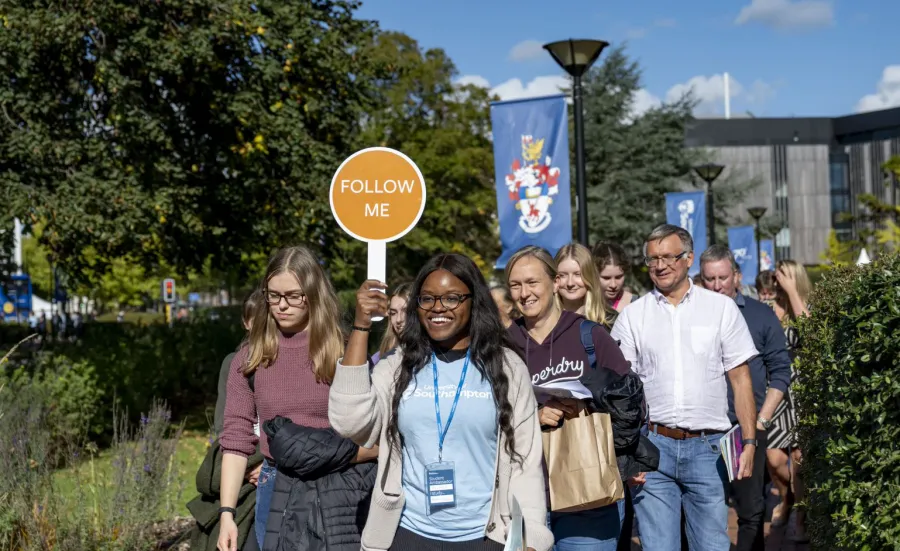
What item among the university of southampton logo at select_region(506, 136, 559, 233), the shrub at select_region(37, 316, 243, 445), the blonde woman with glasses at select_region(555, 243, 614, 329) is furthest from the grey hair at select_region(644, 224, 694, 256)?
the shrub at select_region(37, 316, 243, 445)

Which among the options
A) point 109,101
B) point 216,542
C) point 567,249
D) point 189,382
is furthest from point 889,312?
point 189,382

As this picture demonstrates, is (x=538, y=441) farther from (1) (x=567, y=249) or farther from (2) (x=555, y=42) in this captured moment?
(2) (x=555, y=42)

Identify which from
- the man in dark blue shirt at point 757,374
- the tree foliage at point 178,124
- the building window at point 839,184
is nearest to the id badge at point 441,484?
the man in dark blue shirt at point 757,374

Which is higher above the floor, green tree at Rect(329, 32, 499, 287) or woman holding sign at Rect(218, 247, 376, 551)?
green tree at Rect(329, 32, 499, 287)

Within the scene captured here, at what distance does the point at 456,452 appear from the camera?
3232 millimetres

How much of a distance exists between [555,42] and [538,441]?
6.97 metres

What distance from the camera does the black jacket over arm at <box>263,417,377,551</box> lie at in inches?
144

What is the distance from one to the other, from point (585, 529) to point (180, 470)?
324 inches

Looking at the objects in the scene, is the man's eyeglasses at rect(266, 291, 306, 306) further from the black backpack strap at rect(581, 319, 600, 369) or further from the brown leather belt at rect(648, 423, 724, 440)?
the brown leather belt at rect(648, 423, 724, 440)

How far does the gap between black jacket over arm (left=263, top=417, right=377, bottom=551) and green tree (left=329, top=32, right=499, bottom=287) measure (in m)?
30.8

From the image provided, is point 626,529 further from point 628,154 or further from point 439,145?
point 628,154

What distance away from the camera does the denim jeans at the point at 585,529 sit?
4250mm

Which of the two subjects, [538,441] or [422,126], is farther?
[422,126]

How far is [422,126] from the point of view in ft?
128
